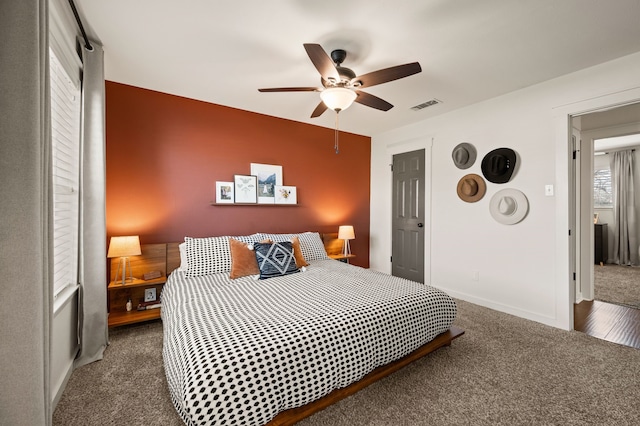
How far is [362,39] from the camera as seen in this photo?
7.18ft

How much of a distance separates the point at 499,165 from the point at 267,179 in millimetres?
2912

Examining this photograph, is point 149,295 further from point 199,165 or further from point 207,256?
point 199,165

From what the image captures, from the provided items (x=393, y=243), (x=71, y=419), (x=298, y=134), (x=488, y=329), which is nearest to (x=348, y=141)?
(x=298, y=134)

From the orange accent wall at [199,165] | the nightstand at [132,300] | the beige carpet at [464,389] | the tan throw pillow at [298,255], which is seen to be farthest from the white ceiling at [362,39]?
the beige carpet at [464,389]

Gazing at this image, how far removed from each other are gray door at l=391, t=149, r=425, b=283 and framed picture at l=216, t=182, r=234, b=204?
2.61 metres

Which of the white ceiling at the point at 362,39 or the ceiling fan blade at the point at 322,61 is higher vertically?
the white ceiling at the point at 362,39

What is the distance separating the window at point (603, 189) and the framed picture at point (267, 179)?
7.04 metres

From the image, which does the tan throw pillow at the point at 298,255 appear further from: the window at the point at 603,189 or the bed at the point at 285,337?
the window at the point at 603,189

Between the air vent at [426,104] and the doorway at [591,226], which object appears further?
the air vent at [426,104]

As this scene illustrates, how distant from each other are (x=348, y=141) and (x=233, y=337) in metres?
3.96

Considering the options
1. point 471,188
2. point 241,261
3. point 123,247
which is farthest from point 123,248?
point 471,188

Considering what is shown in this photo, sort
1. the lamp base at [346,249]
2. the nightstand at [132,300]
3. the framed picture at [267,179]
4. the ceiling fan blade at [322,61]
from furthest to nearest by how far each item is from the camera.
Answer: the lamp base at [346,249], the framed picture at [267,179], the nightstand at [132,300], the ceiling fan blade at [322,61]

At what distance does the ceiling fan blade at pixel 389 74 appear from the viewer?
194 centimetres

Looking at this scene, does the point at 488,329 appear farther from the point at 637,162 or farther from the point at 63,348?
the point at 637,162
